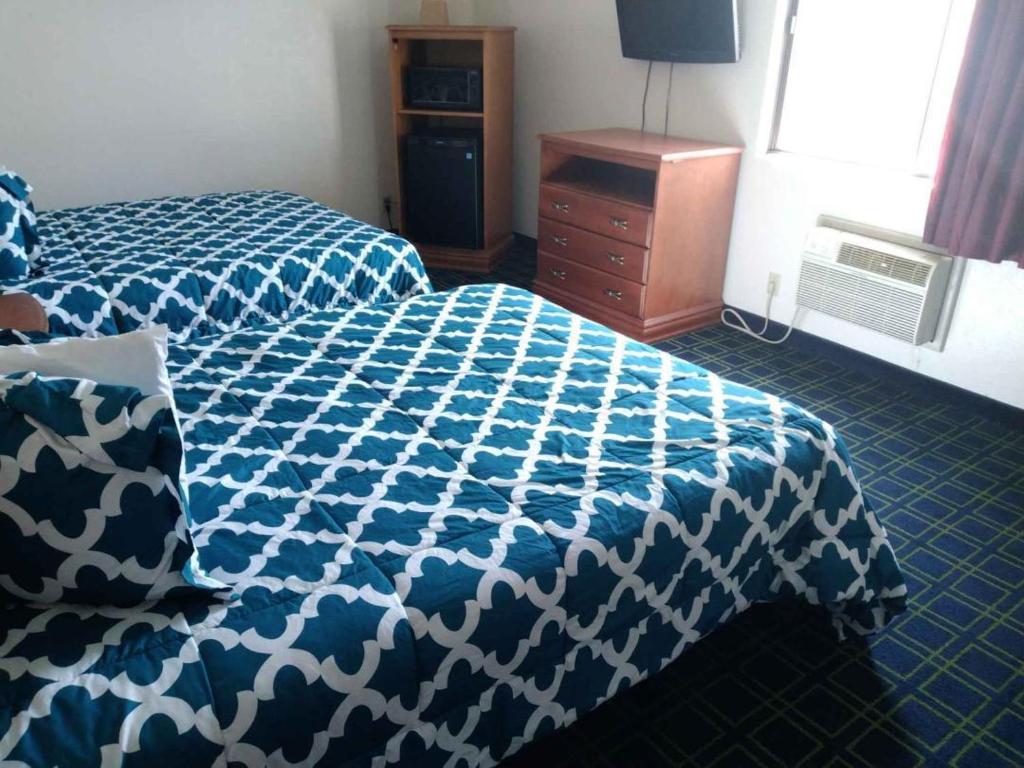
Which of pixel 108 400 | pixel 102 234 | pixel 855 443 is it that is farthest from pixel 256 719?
pixel 102 234

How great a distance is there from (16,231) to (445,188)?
2.27 metres

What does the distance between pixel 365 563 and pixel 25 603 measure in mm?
507

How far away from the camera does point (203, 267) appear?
2.76 meters

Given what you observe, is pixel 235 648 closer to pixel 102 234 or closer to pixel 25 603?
pixel 25 603

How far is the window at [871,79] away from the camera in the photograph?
9.54ft

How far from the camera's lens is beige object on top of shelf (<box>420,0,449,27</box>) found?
4320 millimetres

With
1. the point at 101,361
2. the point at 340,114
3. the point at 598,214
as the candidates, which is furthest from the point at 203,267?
the point at 340,114

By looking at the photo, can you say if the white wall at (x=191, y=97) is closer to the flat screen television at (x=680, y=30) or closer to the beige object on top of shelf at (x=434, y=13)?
the beige object on top of shelf at (x=434, y=13)

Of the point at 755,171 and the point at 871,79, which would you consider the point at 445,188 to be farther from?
the point at 871,79

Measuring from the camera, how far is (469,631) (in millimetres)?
1270

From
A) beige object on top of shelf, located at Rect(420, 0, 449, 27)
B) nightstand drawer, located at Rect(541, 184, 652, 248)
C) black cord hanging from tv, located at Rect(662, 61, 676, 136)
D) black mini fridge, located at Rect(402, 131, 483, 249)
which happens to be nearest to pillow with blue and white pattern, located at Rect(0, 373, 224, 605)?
nightstand drawer, located at Rect(541, 184, 652, 248)

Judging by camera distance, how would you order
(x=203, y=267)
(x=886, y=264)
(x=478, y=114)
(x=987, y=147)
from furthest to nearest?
(x=478, y=114), (x=886, y=264), (x=203, y=267), (x=987, y=147)

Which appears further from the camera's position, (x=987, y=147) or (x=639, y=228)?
(x=639, y=228)

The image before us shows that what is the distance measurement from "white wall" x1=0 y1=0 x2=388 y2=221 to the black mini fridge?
57cm
